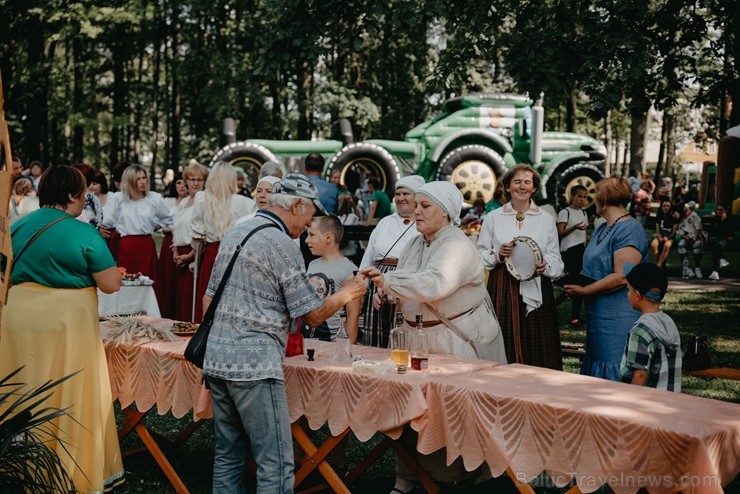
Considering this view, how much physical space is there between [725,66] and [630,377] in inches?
292

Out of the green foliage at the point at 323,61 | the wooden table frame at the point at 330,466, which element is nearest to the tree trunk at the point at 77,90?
the green foliage at the point at 323,61

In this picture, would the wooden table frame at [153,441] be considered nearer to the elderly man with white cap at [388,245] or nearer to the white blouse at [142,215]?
the elderly man with white cap at [388,245]

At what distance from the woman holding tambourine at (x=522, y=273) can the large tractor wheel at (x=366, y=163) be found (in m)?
14.2

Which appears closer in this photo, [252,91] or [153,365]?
[153,365]

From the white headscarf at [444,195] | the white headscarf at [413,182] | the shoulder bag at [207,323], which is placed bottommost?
the shoulder bag at [207,323]

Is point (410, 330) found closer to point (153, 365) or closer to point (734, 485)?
point (153, 365)

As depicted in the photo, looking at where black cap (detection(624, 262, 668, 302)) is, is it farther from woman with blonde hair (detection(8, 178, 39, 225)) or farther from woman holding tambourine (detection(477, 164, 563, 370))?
woman with blonde hair (detection(8, 178, 39, 225))

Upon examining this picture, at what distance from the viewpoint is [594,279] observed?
5.38m

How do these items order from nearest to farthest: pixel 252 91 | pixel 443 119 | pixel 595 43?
1. pixel 595 43
2. pixel 443 119
3. pixel 252 91

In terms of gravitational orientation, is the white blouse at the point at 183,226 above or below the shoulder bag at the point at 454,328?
above

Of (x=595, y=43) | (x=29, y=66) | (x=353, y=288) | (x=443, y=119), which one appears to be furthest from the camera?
(x=29, y=66)

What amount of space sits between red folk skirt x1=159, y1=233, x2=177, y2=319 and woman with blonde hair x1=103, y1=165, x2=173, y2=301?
5 centimetres

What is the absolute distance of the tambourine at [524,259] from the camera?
5.63 m

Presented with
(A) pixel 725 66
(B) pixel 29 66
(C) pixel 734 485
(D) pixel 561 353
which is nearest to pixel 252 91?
(B) pixel 29 66
